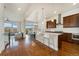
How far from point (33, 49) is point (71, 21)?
1.12 meters

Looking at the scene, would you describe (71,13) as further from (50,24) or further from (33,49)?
(33,49)

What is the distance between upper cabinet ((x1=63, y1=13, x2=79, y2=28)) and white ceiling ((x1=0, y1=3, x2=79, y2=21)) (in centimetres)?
21

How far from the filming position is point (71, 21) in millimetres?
2570

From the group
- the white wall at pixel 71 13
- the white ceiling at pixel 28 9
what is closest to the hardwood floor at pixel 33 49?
the white wall at pixel 71 13

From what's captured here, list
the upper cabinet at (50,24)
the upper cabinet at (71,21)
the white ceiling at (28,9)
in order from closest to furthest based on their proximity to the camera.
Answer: the white ceiling at (28,9)
the upper cabinet at (71,21)
the upper cabinet at (50,24)

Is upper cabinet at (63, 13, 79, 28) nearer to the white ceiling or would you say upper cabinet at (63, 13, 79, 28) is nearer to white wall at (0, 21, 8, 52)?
the white ceiling

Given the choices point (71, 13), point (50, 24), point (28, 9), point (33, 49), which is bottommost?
point (33, 49)

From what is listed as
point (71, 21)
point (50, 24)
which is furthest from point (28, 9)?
point (71, 21)

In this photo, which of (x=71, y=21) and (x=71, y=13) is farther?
(x=71, y=21)

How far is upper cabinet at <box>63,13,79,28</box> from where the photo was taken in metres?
2.45

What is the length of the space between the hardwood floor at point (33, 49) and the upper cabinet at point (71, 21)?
43 cm

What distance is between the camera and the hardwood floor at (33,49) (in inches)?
92.9

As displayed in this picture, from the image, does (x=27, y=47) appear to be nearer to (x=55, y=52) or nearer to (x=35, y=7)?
(x=55, y=52)

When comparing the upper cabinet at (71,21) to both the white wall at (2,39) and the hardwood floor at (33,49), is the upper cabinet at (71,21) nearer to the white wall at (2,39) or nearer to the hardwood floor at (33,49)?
the hardwood floor at (33,49)
